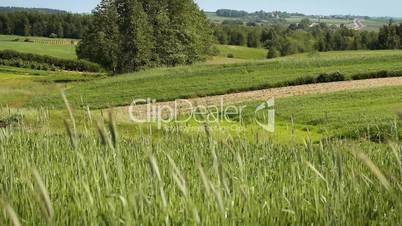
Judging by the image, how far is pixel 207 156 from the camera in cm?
569

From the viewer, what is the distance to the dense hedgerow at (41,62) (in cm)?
8162

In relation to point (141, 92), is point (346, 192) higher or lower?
higher

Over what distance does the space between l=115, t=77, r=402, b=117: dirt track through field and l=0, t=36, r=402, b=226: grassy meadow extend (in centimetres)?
162

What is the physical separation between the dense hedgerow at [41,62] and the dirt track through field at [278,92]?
51.7 metres

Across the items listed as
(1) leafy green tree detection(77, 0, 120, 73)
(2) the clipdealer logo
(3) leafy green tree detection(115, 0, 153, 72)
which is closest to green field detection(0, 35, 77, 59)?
(1) leafy green tree detection(77, 0, 120, 73)

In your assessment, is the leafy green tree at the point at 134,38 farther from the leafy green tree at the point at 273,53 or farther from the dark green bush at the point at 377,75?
the leafy green tree at the point at 273,53

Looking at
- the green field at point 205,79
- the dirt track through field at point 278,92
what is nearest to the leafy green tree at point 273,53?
the green field at point 205,79

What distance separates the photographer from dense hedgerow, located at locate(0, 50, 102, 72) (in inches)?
3214

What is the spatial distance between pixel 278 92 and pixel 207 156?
24.7 m

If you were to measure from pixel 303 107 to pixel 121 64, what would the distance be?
34338 mm

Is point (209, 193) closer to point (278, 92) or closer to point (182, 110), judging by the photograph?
point (182, 110)

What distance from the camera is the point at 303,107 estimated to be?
23.9 m

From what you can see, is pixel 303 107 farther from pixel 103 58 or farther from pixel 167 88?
pixel 103 58

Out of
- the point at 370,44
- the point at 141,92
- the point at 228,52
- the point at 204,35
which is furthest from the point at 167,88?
the point at 228,52
